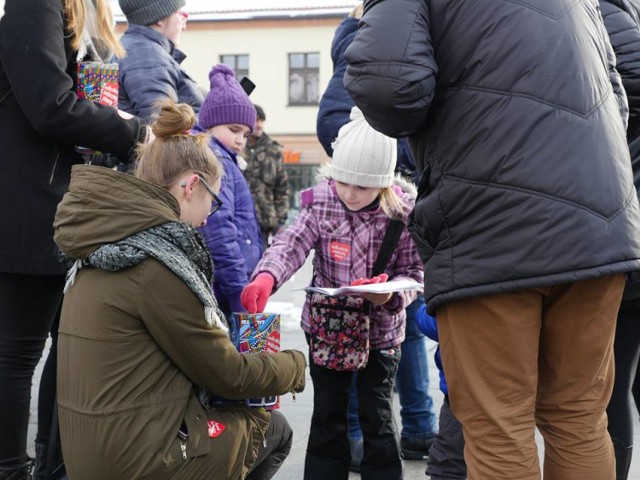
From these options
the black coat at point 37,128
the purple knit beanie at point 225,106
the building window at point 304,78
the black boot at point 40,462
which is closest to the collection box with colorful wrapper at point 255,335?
the black coat at point 37,128

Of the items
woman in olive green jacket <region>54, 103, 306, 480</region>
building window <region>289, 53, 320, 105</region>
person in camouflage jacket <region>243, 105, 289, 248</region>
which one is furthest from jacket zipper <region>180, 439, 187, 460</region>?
building window <region>289, 53, 320, 105</region>

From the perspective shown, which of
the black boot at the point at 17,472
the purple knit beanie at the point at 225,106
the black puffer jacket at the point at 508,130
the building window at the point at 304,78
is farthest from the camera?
the building window at the point at 304,78

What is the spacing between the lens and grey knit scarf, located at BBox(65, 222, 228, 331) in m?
2.43

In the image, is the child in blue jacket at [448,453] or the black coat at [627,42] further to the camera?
the child in blue jacket at [448,453]

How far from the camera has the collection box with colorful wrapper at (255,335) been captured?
9.43 feet

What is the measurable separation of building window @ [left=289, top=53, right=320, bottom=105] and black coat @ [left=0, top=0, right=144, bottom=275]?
3092cm

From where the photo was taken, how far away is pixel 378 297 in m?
3.19

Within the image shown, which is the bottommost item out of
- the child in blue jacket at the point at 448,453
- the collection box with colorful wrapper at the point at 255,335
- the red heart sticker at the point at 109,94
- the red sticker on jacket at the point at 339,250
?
the child in blue jacket at the point at 448,453

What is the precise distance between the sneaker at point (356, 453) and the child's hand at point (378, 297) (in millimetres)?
873

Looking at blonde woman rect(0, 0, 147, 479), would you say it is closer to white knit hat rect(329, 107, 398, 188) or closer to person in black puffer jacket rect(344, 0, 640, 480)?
white knit hat rect(329, 107, 398, 188)

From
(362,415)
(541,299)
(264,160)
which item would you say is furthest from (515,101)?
(264,160)

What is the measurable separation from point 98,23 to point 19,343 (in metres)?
1.18

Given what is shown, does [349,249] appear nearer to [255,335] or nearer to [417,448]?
[255,335]

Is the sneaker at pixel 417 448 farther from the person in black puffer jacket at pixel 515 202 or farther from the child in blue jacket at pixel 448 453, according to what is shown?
the person in black puffer jacket at pixel 515 202
